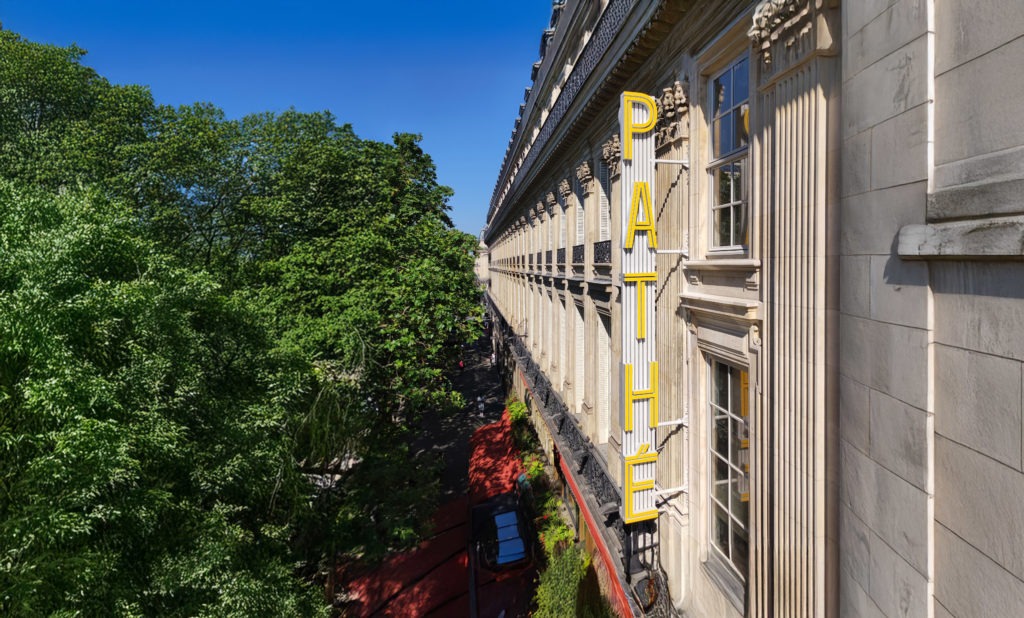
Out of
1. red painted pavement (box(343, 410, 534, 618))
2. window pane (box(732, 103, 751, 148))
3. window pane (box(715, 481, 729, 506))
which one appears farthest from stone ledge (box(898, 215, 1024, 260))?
red painted pavement (box(343, 410, 534, 618))

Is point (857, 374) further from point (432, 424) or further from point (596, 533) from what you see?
point (432, 424)

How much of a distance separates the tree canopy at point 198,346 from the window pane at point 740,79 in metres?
8.86

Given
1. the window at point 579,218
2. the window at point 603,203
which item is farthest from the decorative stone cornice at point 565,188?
the window at point 603,203

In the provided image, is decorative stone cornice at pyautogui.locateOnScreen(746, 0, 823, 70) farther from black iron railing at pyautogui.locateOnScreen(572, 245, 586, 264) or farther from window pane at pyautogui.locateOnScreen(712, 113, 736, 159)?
black iron railing at pyautogui.locateOnScreen(572, 245, 586, 264)

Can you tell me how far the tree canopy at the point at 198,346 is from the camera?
5.59m

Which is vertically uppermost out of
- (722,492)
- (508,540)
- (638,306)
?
(638,306)

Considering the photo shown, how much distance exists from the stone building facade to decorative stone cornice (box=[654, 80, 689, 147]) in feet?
0.10

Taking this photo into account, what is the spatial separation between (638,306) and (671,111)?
2835 mm

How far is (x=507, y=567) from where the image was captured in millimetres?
12844

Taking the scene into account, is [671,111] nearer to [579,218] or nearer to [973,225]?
[973,225]

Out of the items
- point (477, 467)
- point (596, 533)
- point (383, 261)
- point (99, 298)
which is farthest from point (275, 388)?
point (477, 467)

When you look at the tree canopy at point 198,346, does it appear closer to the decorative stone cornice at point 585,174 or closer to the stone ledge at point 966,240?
the decorative stone cornice at point 585,174

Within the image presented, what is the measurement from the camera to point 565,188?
12734 mm

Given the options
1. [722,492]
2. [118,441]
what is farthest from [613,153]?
[118,441]
